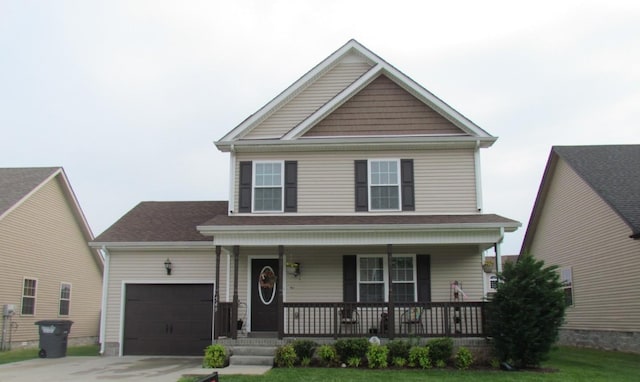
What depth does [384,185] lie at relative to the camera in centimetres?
1622

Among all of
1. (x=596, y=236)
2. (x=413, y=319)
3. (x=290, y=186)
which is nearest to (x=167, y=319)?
(x=290, y=186)

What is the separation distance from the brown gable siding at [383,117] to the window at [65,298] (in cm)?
1264

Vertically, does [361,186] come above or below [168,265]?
above

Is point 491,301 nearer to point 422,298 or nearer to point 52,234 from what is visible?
point 422,298

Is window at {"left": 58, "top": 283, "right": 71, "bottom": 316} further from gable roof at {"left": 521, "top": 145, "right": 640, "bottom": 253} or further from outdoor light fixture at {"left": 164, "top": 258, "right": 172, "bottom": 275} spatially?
gable roof at {"left": 521, "top": 145, "right": 640, "bottom": 253}

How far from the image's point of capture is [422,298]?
15.5m

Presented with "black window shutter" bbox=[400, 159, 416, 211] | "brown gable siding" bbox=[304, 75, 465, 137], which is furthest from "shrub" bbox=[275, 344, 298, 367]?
"brown gable siding" bbox=[304, 75, 465, 137]

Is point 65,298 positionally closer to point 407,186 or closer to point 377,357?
point 407,186

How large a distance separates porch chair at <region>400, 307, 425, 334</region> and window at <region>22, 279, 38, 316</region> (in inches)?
519

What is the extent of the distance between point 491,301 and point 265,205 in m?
6.45

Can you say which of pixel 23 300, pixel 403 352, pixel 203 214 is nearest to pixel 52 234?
pixel 23 300

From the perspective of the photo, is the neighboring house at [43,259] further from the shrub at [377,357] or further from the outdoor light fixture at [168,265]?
the shrub at [377,357]

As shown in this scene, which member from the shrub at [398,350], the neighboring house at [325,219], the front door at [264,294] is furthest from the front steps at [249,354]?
the shrub at [398,350]

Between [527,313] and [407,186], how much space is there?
16.5ft
